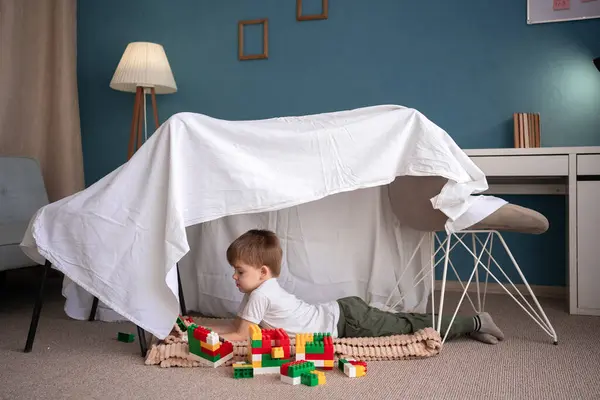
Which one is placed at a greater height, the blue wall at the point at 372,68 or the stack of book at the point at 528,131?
the blue wall at the point at 372,68

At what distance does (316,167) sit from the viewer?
6.42 feet

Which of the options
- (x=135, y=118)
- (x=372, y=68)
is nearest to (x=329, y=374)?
(x=372, y=68)

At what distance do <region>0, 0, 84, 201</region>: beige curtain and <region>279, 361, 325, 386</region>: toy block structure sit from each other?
242 cm

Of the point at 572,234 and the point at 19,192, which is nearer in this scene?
the point at 572,234

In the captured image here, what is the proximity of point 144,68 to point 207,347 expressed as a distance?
6.85 ft

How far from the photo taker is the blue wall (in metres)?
3.15

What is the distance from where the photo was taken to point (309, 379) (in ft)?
5.47

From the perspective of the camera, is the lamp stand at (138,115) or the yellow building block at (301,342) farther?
the lamp stand at (138,115)

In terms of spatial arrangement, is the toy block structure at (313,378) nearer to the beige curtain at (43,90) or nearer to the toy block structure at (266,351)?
the toy block structure at (266,351)

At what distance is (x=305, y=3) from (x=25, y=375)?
2578 mm

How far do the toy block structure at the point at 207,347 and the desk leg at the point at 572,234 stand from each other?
1.62m

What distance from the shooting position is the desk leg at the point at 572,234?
267 cm

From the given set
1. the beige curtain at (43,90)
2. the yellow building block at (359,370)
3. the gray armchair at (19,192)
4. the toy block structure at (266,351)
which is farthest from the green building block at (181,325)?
the beige curtain at (43,90)

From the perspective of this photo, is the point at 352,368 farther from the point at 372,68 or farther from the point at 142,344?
the point at 372,68
